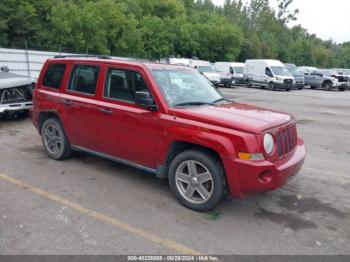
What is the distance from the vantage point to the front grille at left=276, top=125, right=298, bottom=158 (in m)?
4.43

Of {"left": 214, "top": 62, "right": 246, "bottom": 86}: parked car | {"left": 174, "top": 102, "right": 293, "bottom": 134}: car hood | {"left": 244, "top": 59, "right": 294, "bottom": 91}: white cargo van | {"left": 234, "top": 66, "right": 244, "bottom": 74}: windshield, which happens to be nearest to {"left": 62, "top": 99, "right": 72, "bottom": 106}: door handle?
{"left": 174, "top": 102, "right": 293, "bottom": 134}: car hood

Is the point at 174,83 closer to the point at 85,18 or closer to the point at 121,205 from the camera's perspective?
the point at 121,205

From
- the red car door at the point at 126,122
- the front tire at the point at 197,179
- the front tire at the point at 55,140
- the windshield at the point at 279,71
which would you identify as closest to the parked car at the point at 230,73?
the windshield at the point at 279,71

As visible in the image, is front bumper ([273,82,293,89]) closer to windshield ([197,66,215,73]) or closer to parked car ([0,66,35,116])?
windshield ([197,66,215,73])

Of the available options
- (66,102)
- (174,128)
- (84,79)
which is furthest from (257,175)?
(66,102)

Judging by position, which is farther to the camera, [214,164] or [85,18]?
[85,18]

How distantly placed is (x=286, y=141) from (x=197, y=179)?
1220mm

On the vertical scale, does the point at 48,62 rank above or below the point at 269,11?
below

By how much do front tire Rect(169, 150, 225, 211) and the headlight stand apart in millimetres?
586

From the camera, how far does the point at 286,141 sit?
15.1 ft

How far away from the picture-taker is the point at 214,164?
4359 millimetres

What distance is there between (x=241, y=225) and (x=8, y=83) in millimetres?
7450

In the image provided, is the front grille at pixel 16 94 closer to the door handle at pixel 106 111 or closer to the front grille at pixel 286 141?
the door handle at pixel 106 111

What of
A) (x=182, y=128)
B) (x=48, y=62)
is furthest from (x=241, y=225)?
(x=48, y=62)
